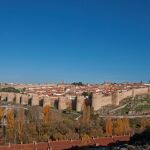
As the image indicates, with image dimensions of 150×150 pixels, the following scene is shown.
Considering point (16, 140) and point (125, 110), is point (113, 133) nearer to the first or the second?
point (16, 140)

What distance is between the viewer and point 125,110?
5744 cm

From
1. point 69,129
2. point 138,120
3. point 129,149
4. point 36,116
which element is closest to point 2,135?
point 69,129

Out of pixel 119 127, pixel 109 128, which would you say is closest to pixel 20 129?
pixel 109 128

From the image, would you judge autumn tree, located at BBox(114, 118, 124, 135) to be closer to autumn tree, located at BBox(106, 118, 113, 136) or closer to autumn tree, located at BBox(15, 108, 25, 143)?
autumn tree, located at BBox(106, 118, 113, 136)

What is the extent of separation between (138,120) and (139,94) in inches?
773

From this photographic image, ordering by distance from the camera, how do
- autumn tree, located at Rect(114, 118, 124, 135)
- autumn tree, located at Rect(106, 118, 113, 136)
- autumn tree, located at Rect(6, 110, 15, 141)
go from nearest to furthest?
autumn tree, located at Rect(6, 110, 15, 141)
autumn tree, located at Rect(106, 118, 113, 136)
autumn tree, located at Rect(114, 118, 124, 135)

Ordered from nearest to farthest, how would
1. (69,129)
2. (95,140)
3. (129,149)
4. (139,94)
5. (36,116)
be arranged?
(129,149) < (95,140) < (69,129) < (36,116) < (139,94)

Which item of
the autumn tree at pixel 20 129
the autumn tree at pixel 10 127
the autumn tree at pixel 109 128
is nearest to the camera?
the autumn tree at pixel 20 129

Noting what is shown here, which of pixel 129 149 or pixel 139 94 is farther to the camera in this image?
pixel 139 94

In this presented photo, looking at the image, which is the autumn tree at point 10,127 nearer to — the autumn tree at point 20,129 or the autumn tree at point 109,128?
the autumn tree at point 20,129

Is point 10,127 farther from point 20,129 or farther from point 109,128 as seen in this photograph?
point 109,128

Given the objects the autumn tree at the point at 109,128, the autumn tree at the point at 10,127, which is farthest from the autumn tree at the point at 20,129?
the autumn tree at the point at 109,128

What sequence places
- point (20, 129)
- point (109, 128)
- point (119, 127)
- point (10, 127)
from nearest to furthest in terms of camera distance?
point (20, 129) → point (10, 127) → point (109, 128) → point (119, 127)

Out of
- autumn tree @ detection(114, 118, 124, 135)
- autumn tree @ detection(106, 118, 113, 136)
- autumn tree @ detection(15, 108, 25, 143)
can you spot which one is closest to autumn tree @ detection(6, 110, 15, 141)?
autumn tree @ detection(15, 108, 25, 143)
